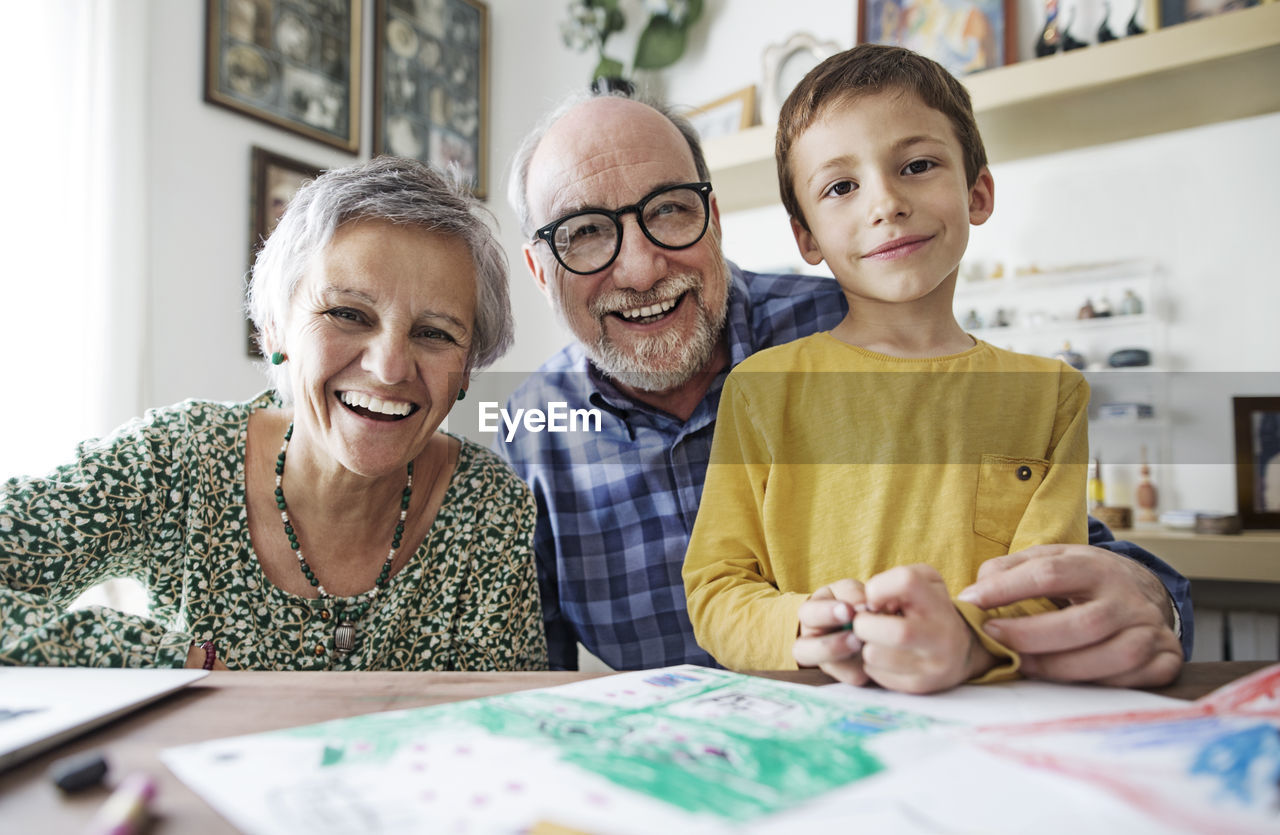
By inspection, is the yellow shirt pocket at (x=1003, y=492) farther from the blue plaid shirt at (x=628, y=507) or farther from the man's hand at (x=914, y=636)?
the blue plaid shirt at (x=628, y=507)

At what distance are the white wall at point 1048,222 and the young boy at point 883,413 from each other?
201 centimetres

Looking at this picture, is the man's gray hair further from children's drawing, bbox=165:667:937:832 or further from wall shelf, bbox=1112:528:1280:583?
wall shelf, bbox=1112:528:1280:583

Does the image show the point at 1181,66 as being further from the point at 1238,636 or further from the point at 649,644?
the point at 649,644

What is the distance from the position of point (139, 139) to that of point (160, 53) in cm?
35

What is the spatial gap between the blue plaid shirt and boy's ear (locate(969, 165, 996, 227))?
14.5 inches

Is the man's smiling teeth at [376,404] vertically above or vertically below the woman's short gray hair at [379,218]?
below

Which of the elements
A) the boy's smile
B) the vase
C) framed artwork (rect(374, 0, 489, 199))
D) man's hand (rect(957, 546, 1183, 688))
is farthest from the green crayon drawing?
framed artwork (rect(374, 0, 489, 199))

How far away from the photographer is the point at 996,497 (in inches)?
32.3

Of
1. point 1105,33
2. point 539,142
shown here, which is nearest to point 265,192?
point 539,142

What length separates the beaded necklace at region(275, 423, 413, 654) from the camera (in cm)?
103

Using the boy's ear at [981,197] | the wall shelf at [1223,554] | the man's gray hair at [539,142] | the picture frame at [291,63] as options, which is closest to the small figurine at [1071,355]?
the wall shelf at [1223,554]

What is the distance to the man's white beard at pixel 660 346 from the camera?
118cm

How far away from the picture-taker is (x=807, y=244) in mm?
968

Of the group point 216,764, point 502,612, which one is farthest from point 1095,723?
point 502,612
